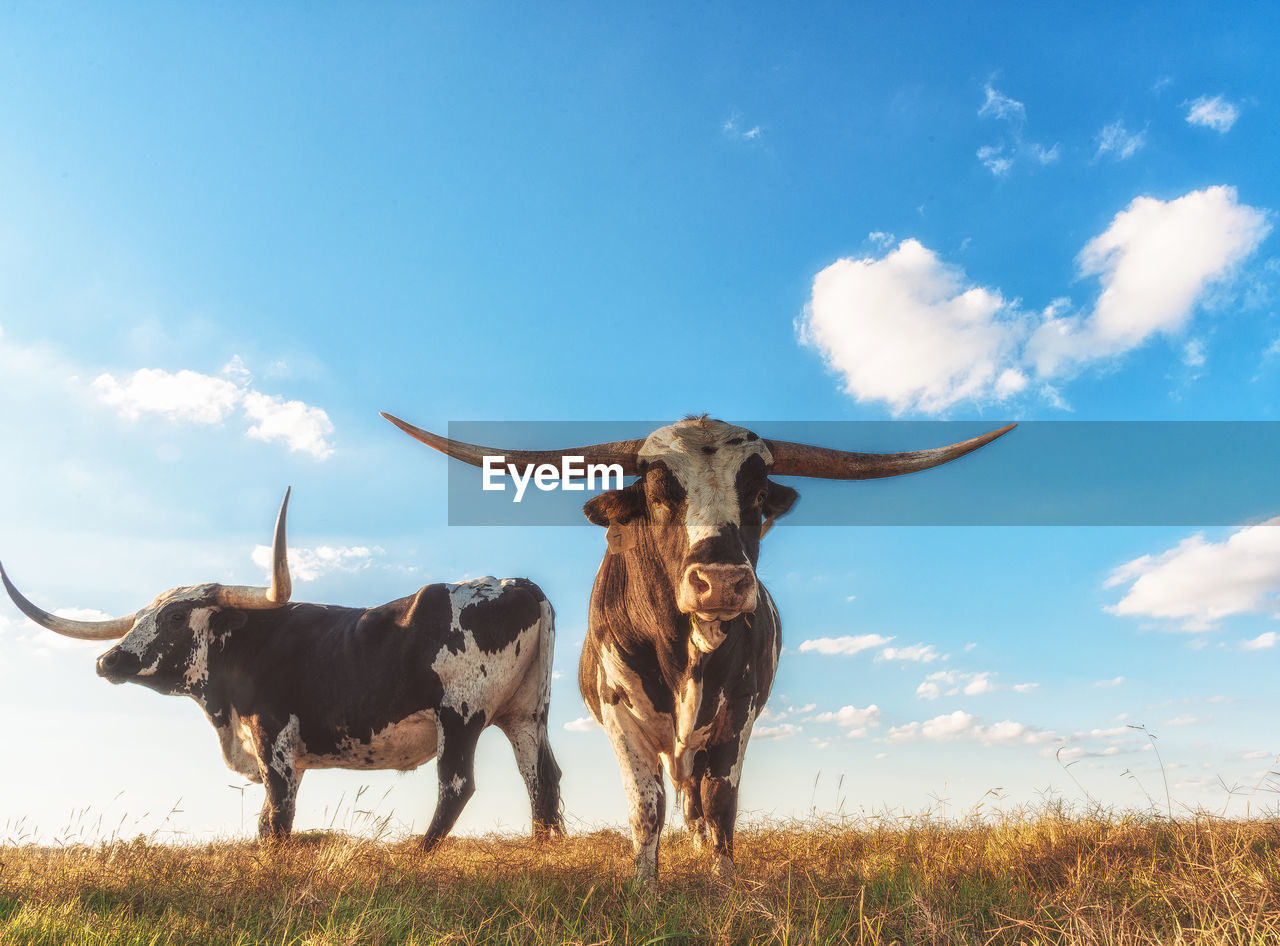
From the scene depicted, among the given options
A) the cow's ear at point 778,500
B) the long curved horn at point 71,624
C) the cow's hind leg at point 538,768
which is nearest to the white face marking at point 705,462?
the cow's ear at point 778,500

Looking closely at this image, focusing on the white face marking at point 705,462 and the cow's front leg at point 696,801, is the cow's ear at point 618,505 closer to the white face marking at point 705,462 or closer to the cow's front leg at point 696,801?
the white face marking at point 705,462

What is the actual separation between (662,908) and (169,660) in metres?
6.88

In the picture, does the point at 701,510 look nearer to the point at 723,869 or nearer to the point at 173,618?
the point at 723,869

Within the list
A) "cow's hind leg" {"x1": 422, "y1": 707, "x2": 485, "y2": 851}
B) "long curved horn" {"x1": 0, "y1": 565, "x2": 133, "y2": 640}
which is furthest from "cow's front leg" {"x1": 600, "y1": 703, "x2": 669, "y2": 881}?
"long curved horn" {"x1": 0, "y1": 565, "x2": 133, "y2": 640}

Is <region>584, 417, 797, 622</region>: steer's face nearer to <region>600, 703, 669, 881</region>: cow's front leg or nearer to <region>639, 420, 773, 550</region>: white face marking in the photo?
<region>639, 420, 773, 550</region>: white face marking

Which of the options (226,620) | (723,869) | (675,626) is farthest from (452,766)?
(723,869)

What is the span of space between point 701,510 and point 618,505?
2.32 ft

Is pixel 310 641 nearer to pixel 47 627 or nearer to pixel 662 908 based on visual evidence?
pixel 47 627

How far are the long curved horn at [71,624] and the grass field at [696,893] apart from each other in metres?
4.03

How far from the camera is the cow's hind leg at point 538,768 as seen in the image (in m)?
8.89

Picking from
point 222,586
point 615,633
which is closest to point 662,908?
point 615,633

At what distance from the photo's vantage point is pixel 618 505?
5543 mm

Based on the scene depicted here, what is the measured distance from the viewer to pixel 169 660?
29.9 ft

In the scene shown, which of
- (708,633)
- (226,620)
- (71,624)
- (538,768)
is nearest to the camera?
(708,633)
